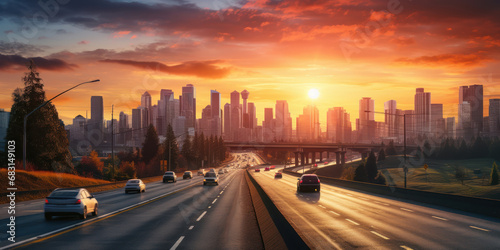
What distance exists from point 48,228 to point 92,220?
10.2ft

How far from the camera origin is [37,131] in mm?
70625

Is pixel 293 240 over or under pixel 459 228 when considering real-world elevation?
over

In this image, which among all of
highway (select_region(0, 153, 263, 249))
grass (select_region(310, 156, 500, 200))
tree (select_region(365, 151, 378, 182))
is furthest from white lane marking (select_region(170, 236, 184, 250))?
tree (select_region(365, 151, 378, 182))

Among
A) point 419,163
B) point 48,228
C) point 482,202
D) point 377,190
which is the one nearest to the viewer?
point 48,228

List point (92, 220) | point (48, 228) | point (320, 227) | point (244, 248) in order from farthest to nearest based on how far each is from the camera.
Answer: point (92, 220)
point (320, 227)
point (48, 228)
point (244, 248)

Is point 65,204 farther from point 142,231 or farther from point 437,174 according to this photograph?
point 437,174

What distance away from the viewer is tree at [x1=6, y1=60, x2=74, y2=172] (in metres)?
70.2

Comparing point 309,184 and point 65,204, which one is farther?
point 309,184

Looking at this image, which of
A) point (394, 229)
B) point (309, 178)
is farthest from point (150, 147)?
point (394, 229)

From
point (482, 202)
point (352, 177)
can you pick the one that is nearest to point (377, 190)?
point (482, 202)

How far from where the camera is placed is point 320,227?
1908 cm

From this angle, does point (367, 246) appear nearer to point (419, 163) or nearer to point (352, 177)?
point (352, 177)

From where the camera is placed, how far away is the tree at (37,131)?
70.2m

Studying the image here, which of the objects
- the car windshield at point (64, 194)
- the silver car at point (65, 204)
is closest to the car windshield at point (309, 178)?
the silver car at point (65, 204)
